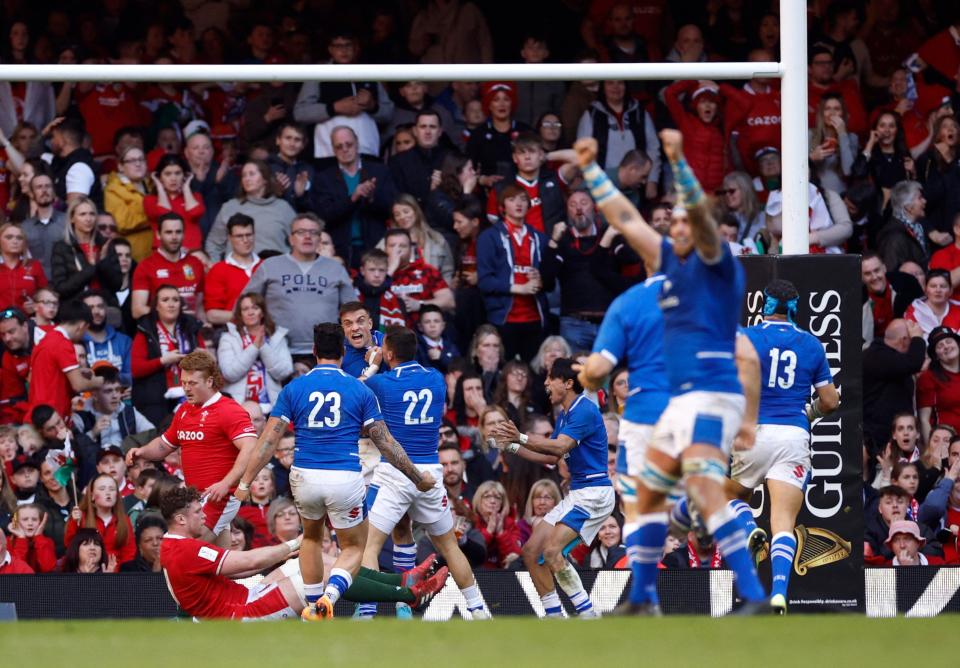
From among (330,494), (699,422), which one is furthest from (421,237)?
(699,422)

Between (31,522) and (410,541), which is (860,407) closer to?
(410,541)

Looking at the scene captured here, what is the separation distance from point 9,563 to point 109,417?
161 centimetres

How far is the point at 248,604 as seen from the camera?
37.2ft

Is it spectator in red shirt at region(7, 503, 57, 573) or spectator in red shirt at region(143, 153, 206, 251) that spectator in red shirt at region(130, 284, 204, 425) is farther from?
spectator in red shirt at region(7, 503, 57, 573)

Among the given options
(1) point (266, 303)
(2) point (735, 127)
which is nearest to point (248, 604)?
(1) point (266, 303)

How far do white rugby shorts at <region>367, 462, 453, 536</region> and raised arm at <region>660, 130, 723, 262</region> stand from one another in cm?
467

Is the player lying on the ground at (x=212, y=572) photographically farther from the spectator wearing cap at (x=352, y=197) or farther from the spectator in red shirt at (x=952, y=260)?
the spectator in red shirt at (x=952, y=260)

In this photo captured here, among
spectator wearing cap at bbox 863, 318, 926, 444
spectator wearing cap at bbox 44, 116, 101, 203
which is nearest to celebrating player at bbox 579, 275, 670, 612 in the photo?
spectator wearing cap at bbox 863, 318, 926, 444

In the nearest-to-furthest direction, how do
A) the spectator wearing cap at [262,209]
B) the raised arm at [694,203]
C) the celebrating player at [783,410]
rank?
the raised arm at [694,203] < the celebrating player at [783,410] < the spectator wearing cap at [262,209]

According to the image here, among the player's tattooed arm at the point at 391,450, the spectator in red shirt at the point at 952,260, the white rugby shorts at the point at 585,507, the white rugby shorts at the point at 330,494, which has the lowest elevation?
the white rugby shorts at the point at 585,507

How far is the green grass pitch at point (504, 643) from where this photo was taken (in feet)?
23.8

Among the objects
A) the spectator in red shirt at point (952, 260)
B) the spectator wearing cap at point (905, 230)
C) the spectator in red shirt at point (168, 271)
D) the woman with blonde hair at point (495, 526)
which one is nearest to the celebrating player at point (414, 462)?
the woman with blonde hair at point (495, 526)

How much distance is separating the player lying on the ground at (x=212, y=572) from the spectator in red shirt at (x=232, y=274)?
354 cm

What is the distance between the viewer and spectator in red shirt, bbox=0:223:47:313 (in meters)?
14.8
